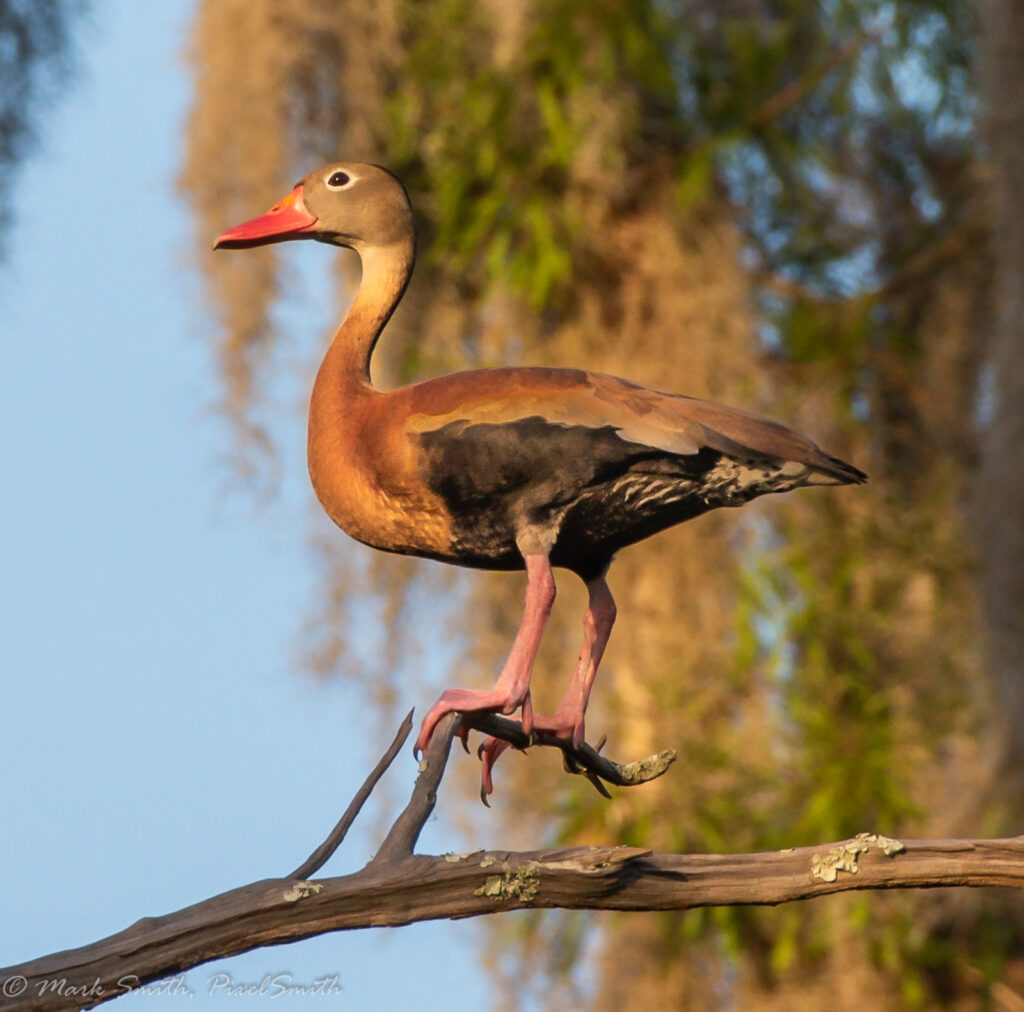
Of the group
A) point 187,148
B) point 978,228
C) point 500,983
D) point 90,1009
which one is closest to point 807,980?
point 500,983

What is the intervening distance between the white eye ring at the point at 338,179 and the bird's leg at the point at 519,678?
63 cm

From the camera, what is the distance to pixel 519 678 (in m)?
2.16

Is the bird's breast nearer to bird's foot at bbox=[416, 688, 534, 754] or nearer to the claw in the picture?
bird's foot at bbox=[416, 688, 534, 754]

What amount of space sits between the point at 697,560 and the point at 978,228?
1754 millimetres

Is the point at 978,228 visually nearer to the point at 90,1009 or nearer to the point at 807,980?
the point at 807,980

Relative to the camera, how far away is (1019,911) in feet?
18.7

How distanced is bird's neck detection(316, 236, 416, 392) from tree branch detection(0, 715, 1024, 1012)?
522 mm

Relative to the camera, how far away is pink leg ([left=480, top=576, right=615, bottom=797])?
2.23 meters

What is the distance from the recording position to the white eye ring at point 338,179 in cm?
236

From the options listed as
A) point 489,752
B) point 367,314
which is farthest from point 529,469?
point 489,752

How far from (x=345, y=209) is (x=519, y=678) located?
0.74m

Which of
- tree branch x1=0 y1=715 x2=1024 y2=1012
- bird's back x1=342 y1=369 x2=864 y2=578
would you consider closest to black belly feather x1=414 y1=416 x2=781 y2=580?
bird's back x1=342 y1=369 x2=864 y2=578

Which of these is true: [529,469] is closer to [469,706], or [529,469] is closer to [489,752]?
[469,706]

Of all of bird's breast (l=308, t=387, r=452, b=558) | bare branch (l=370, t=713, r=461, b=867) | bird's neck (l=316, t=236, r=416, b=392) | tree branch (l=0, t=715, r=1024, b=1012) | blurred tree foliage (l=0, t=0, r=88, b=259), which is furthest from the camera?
blurred tree foliage (l=0, t=0, r=88, b=259)
